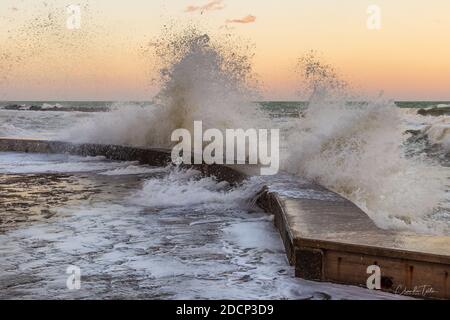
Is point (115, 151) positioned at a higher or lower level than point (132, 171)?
higher

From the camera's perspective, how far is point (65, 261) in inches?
147

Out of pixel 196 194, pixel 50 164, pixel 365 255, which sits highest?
pixel 365 255

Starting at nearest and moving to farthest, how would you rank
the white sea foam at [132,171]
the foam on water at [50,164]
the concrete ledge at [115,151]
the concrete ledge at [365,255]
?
the concrete ledge at [365,255], the concrete ledge at [115,151], the white sea foam at [132,171], the foam on water at [50,164]

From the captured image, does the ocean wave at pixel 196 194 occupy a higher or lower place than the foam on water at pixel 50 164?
higher

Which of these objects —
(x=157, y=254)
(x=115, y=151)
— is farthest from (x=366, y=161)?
(x=115, y=151)

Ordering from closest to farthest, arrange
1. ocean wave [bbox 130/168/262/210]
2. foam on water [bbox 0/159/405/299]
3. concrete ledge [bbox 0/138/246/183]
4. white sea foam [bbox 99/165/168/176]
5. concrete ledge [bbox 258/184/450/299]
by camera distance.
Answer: concrete ledge [bbox 258/184/450/299], foam on water [bbox 0/159/405/299], ocean wave [bbox 130/168/262/210], concrete ledge [bbox 0/138/246/183], white sea foam [bbox 99/165/168/176]
